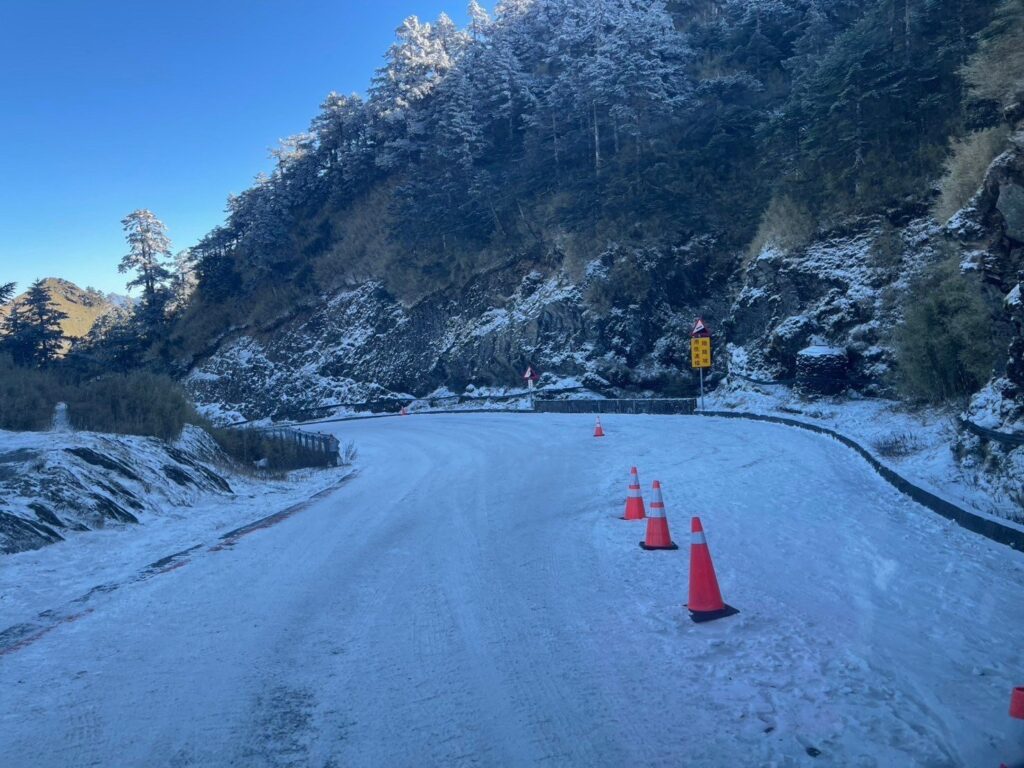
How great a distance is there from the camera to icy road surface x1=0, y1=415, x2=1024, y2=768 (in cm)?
376

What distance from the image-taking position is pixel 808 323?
2686 centimetres

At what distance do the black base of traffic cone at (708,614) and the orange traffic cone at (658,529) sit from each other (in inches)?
91.5

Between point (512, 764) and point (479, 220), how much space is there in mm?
48086

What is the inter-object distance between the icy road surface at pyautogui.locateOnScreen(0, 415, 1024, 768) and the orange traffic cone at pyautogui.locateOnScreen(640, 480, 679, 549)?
19cm

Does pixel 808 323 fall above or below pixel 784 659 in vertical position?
above

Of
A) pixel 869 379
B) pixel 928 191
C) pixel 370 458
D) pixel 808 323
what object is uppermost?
pixel 928 191

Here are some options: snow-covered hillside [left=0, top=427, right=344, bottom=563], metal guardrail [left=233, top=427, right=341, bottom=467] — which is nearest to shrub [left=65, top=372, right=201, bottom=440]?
snow-covered hillside [left=0, top=427, right=344, bottom=563]

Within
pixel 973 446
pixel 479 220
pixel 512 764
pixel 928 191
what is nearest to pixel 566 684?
pixel 512 764

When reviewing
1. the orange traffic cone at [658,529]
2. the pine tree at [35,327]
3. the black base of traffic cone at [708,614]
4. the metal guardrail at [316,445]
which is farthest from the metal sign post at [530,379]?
the black base of traffic cone at [708,614]

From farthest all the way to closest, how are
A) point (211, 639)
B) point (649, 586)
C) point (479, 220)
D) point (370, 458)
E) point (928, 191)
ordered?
point (479, 220) → point (928, 191) → point (370, 458) → point (649, 586) → point (211, 639)

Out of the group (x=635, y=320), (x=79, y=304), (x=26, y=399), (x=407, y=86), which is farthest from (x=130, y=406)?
(x=79, y=304)

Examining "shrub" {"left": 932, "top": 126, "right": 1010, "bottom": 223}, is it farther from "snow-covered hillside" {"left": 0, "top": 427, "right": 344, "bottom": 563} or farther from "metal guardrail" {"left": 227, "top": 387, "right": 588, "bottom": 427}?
"metal guardrail" {"left": 227, "top": 387, "right": 588, "bottom": 427}

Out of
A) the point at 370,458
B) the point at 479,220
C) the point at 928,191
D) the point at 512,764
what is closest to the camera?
the point at 512,764

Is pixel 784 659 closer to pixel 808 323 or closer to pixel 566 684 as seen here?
pixel 566 684
